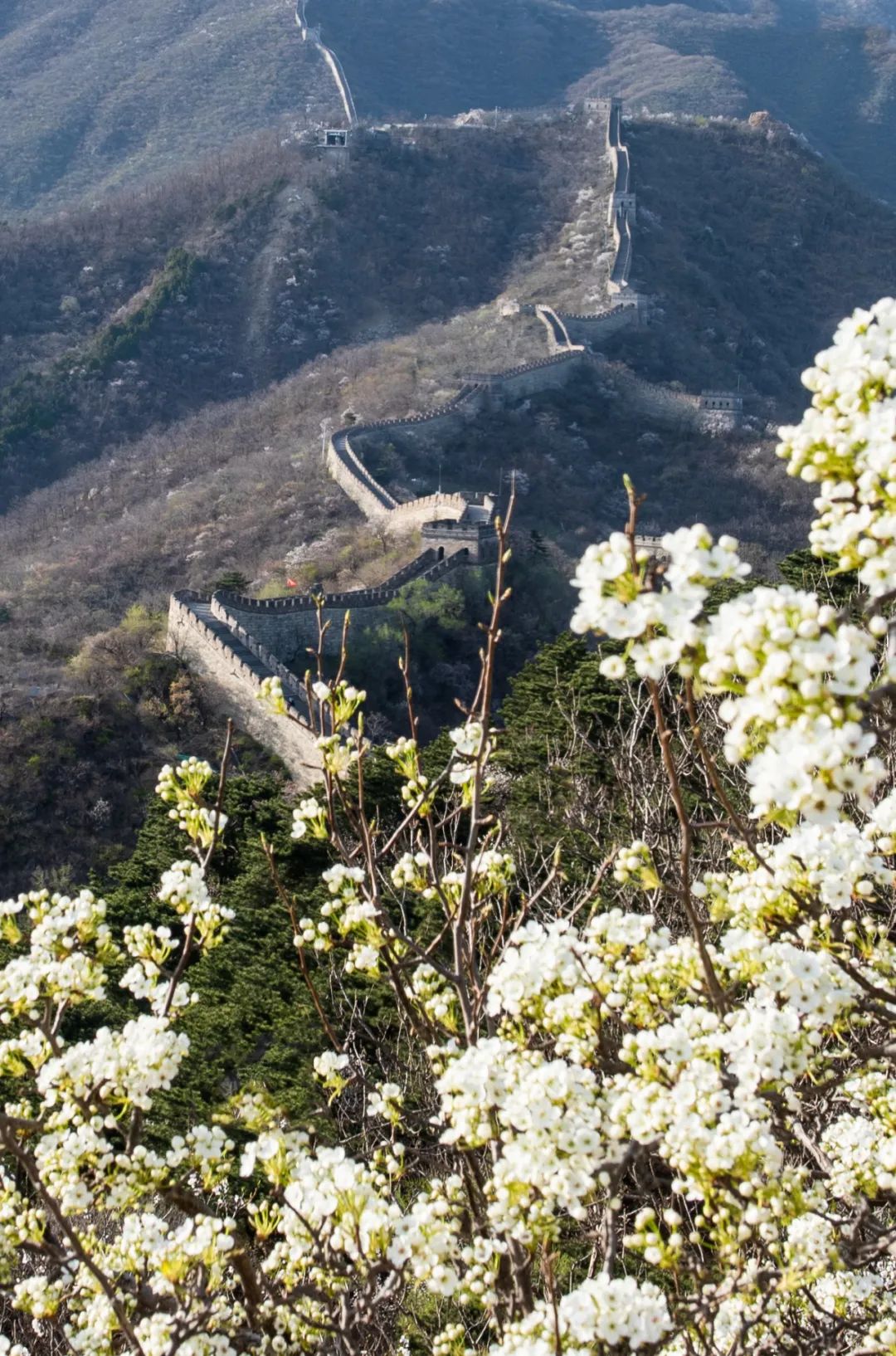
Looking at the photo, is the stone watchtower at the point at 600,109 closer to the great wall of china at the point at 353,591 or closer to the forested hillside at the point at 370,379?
the forested hillside at the point at 370,379

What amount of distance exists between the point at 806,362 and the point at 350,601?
42.6 m

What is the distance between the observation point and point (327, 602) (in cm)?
3544

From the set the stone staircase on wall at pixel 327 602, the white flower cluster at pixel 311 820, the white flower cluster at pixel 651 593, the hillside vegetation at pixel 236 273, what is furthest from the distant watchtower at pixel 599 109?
the white flower cluster at pixel 651 593

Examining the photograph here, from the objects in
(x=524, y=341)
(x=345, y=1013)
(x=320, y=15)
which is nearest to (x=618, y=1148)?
(x=345, y=1013)

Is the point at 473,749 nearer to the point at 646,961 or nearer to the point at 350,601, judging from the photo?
the point at 646,961

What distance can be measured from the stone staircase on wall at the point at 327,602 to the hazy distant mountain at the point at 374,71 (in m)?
55.3

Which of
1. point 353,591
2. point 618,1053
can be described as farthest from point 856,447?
point 353,591

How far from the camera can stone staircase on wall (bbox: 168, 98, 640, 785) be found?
3362 centimetres

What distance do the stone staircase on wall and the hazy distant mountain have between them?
5532cm

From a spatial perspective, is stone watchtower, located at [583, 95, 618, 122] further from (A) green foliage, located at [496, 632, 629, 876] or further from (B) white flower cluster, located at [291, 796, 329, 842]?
(B) white flower cluster, located at [291, 796, 329, 842]

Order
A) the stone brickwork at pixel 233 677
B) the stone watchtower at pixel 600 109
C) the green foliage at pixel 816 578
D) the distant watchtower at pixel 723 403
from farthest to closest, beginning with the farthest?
the stone watchtower at pixel 600 109
the distant watchtower at pixel 723 403
the stone brickwork at pixel 233 677
the green foliage at pixel 816 578

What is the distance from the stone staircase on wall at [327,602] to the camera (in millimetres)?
33625

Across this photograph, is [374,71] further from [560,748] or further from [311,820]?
→ [311,820]

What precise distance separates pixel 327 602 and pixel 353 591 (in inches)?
86.7
